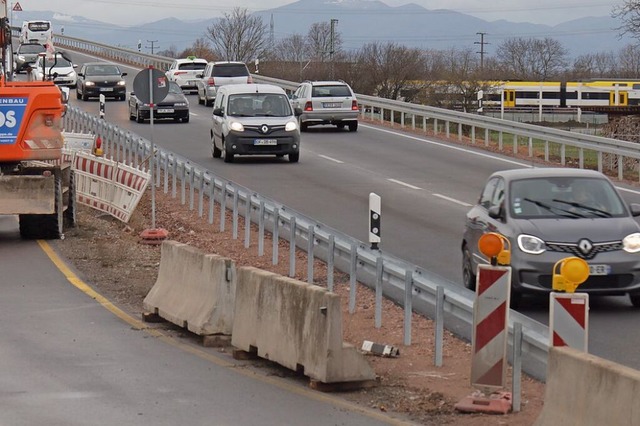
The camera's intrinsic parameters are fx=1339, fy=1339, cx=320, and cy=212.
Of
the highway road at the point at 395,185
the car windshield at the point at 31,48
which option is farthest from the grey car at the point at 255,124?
the car windshield at the point at 31,48

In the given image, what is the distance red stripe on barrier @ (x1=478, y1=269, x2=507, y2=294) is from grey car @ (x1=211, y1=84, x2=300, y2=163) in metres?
23.4

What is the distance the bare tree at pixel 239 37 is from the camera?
122 m

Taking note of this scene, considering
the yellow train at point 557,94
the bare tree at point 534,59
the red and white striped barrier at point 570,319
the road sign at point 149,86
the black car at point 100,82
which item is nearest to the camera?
the red and white striped barrier at point 570,319

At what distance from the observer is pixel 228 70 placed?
58094 millimetres

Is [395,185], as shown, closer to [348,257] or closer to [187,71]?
[348,257]

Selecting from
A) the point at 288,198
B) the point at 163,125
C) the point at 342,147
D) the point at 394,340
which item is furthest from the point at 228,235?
the point at 163,125

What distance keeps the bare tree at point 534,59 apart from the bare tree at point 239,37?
30061mm

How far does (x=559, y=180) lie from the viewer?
15461 millimetres

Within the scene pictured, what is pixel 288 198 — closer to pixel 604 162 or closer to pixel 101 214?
pixel 101 214

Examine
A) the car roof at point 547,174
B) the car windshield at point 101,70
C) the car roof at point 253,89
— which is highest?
the car windshield at point 101,70

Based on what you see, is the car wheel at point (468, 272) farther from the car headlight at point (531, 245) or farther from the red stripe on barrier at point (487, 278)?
the red stripe on barrier at point (487, 278)

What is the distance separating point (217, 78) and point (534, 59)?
111385 millimetres

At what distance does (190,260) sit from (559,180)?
440cm

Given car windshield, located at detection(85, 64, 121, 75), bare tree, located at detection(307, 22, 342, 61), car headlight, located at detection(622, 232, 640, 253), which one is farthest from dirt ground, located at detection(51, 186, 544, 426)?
bare tree, located at detection(307, 22, 342, 61)
